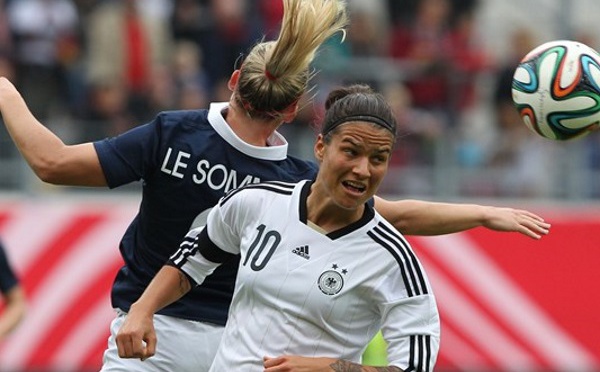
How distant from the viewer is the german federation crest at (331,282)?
14.7ft

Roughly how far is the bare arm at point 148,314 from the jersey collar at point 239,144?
64 centimetres

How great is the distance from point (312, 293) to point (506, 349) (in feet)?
24.1

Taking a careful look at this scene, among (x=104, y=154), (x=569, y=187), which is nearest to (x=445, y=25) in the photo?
(x=569, y=187)

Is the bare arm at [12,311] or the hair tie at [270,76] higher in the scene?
the hair tie at [270,76]

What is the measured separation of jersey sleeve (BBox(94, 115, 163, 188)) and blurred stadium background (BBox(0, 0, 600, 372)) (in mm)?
6122

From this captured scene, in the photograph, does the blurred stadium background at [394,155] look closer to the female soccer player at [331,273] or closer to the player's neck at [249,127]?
the player's neck at [249,127]

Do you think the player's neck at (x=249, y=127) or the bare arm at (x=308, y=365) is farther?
the player's neck at (x=249, y=127)

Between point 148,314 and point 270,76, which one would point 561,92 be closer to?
point 270,76

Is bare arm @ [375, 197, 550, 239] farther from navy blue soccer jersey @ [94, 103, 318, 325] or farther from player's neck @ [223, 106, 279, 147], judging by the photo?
player's neck @ [223, 106, 279, 147]

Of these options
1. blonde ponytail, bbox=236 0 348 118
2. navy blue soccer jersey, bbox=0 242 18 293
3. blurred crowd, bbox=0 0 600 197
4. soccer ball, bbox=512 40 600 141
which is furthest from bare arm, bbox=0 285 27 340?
soccer ball, bbox=512 40 600 141

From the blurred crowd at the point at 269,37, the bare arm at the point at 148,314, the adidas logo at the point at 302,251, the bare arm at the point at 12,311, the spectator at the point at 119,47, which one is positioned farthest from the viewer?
the spectator at the point at 119,47

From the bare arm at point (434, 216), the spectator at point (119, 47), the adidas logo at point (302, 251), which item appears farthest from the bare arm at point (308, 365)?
the spectator at point (119, 47)

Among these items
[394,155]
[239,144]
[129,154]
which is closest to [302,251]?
[239,144]

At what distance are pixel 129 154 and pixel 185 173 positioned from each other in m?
Result: 0.23
